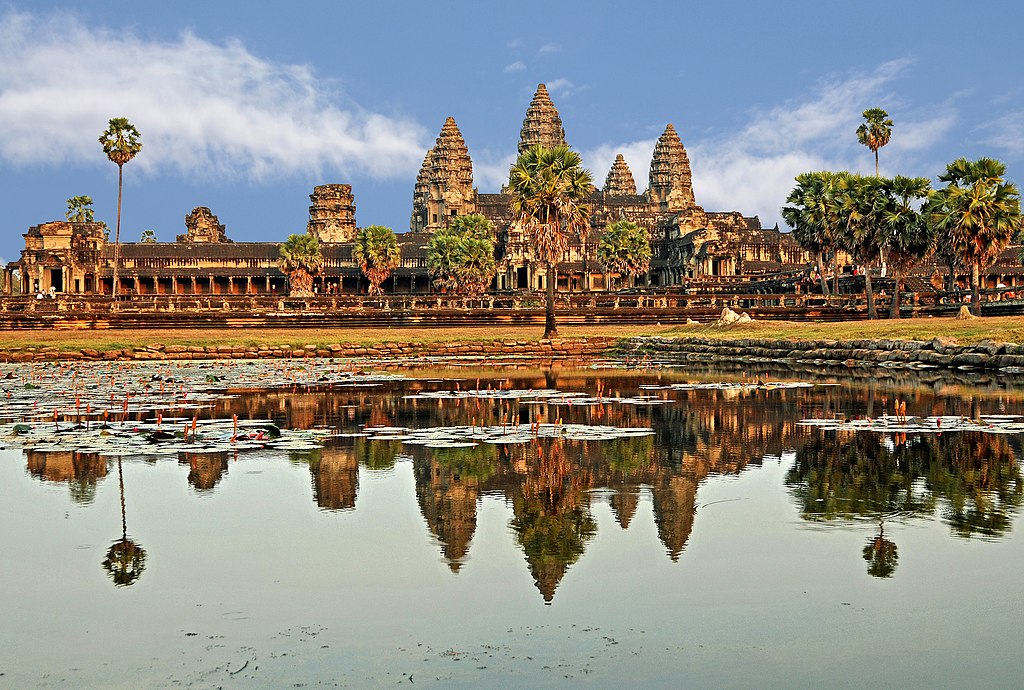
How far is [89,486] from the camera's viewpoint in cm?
1181

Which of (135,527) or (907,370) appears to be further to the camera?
(907,370)

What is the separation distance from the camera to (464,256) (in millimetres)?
113188

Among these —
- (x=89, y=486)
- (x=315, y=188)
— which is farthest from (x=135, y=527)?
(x=315, y=188)

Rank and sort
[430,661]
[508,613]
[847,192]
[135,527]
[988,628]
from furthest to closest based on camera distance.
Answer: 1. [847,192]
2. [135,527]
3. [508,613]
4. [988,628]
5. [430,661]

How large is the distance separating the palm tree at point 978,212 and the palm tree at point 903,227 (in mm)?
4405

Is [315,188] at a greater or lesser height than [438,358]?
greater

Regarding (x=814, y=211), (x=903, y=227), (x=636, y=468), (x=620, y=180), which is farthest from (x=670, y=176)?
(x=636, y=468)

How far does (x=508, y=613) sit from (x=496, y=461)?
6.23m

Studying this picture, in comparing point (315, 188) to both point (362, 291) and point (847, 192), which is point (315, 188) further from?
point (847, 192)

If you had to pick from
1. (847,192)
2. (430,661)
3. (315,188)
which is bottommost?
(430,661)

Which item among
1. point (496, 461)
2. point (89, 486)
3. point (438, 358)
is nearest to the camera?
point (89, 486)

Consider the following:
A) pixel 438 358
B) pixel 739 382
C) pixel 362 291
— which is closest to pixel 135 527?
pixel 739 382

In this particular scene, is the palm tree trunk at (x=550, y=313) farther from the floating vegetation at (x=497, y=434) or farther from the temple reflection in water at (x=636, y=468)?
the floating vegetation at (x=497, y=434)

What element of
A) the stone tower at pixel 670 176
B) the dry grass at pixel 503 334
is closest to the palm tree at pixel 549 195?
the dry grass at pixel 503 334
